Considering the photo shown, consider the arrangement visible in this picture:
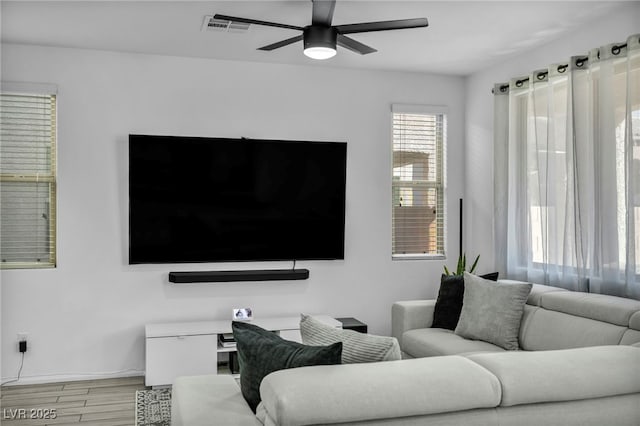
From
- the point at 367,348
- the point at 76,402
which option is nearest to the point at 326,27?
the point at 367,348

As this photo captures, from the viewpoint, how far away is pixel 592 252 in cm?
408

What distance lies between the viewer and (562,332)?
3.74 m

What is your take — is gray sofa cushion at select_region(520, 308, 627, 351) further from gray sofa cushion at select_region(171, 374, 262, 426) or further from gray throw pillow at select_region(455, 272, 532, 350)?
gray sofa cushion at select_region(171, 374, 262, 426)

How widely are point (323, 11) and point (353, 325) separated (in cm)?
269

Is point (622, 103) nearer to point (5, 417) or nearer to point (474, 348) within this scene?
point (474, 348)

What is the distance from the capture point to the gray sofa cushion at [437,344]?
3884 mm

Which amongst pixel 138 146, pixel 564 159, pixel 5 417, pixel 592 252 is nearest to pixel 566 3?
pixel 564 159

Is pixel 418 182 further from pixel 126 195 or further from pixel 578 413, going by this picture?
pixel 578 413

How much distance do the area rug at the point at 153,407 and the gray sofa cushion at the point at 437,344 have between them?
174 cm

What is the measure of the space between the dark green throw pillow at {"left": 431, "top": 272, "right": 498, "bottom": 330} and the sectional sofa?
2.20 m

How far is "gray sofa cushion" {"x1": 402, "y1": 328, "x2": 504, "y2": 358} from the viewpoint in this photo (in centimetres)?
388

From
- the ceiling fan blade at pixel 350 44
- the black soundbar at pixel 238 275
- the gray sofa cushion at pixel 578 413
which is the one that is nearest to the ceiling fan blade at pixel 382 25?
the ceiling fan blade at pixel 350 44

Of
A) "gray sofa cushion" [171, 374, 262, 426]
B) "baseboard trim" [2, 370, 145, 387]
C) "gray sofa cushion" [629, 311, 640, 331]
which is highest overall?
"gray sofa cushion" [629, 311, 640, 331]

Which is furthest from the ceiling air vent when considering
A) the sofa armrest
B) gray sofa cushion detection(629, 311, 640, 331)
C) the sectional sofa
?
gray sofa cushion detection(629, 311, 640, 331)
